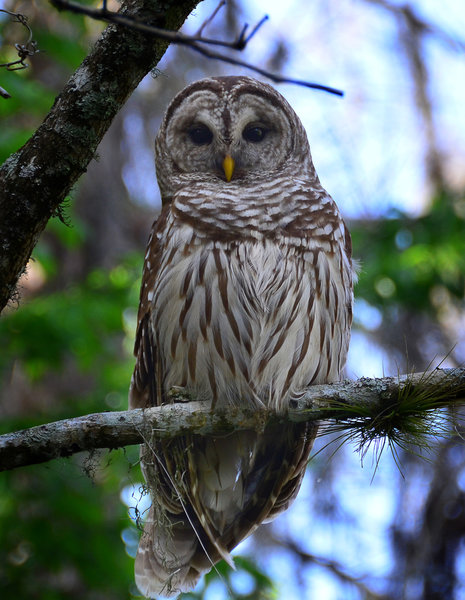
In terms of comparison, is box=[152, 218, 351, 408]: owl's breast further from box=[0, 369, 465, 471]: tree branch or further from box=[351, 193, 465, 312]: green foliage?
box=[351, 193, 465, 312]: green foliage

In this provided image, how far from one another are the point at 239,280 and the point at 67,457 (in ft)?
3.64

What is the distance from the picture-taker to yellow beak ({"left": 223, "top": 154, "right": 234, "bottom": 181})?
3.77 meters

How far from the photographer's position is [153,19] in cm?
250

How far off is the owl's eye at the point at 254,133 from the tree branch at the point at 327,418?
162 centimetres

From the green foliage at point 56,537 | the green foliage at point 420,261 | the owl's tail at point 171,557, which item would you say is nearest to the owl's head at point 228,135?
the owl's tail at point 171,557

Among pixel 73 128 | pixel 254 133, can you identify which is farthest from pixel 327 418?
pixel 254 133

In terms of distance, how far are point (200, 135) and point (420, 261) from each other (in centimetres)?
317

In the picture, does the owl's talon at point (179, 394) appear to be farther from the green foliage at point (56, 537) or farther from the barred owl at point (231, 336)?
the green foliage at point (56, 537)

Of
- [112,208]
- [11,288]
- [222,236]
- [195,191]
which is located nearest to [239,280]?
[222,236]

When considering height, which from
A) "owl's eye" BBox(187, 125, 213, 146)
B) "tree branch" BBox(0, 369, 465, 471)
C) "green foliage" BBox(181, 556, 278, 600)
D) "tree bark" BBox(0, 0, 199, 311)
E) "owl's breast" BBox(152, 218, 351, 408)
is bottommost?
"green foliage" BBox(181, 556, 278, 600)

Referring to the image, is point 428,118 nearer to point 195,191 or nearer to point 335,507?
point 335,507

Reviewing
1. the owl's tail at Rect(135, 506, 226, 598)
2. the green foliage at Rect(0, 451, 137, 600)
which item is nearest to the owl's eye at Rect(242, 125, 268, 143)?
the owl's tail at Rect(135, 506, 226, 598)

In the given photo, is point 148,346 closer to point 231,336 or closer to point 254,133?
point 231,336

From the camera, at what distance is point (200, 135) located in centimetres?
405
